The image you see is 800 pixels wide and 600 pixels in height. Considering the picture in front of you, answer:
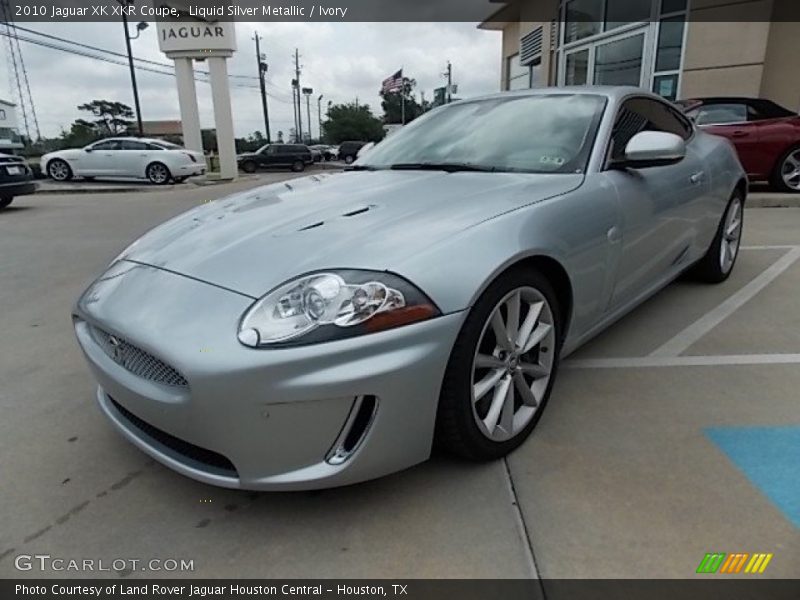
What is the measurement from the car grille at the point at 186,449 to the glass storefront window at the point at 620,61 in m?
12.5

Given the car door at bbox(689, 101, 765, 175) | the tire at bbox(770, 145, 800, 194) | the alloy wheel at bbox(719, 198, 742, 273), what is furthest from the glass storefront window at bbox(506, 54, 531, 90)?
the alloy wheel at bbox(719, 198, 742, 273)

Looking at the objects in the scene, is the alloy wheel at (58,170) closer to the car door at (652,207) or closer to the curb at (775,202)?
the curb at (775,202)

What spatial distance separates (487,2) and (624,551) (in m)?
19.9

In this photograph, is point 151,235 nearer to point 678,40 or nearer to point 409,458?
point 409,458

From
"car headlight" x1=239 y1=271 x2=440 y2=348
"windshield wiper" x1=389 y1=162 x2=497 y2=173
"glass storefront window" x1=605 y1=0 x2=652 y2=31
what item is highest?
"glass storefront window" x1=605 y1=0 x2=652 y2=31

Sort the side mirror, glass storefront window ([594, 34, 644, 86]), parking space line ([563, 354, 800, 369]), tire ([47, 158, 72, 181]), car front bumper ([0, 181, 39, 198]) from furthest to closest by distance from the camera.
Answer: tire ([47, 158, 72, 181]) < glass storefront window ([594, 34, 644, 86]) < car front bumper ([0, 181, 39, 198]) < parking space line ([563, 354, 800, 369]) < the side mirror

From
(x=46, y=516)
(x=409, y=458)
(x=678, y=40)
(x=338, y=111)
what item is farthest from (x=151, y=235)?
(x=338, y=111)

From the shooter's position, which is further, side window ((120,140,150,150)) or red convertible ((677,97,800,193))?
side window ((120,140,150,150))

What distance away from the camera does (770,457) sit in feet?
6.67

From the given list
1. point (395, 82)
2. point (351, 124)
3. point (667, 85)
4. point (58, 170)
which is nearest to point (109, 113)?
point (351, 124)

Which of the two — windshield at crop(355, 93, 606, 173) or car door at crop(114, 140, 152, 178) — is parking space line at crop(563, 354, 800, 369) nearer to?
windshield at crop(355, 93, 606, 173)

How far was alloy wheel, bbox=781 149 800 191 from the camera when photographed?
315 inches

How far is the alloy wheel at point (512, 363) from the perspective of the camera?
1.95 meters

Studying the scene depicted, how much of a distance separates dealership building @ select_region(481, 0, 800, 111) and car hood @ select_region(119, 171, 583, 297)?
8672 mm
